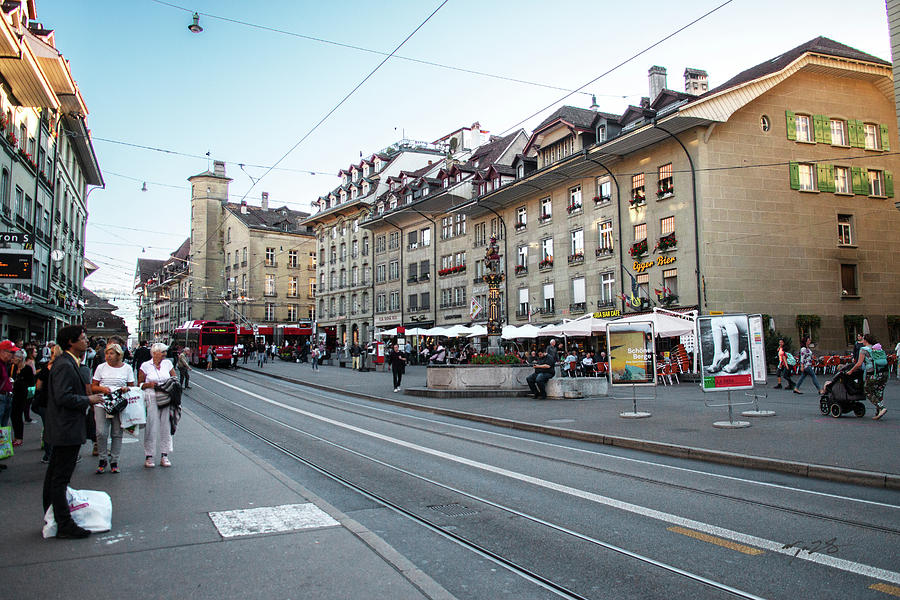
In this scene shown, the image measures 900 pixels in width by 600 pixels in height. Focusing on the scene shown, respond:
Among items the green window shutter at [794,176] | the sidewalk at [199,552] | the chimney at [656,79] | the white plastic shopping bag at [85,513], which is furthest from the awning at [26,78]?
the green window shutter at [794,176]

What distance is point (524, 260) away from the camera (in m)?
42.0

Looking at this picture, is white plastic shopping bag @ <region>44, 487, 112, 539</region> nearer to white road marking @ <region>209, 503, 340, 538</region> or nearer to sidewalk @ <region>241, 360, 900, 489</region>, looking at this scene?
white road marking @ <region>209, 503, 340, 538</region>

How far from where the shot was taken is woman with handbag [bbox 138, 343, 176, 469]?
8609mm

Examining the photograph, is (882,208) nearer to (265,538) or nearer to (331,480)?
(331,480)

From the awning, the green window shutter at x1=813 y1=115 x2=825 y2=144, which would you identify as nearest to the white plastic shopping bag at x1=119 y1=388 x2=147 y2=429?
the awning

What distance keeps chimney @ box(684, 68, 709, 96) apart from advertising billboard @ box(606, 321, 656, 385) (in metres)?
26.3

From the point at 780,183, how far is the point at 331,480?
30.4 meters

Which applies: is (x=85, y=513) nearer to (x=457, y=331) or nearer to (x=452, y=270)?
(x=457, y=331)

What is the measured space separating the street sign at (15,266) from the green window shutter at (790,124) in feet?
105

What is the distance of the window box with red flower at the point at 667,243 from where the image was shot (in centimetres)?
3098

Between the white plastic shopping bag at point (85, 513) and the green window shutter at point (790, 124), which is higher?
the green window shutter at point (790, 124)

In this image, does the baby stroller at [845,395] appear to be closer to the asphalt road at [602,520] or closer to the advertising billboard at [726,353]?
the advertising billboard at [726,353]

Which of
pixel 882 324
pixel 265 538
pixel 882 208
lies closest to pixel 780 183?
pixel 882 208

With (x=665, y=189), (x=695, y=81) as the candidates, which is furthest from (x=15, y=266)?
(x=695, y=81)
